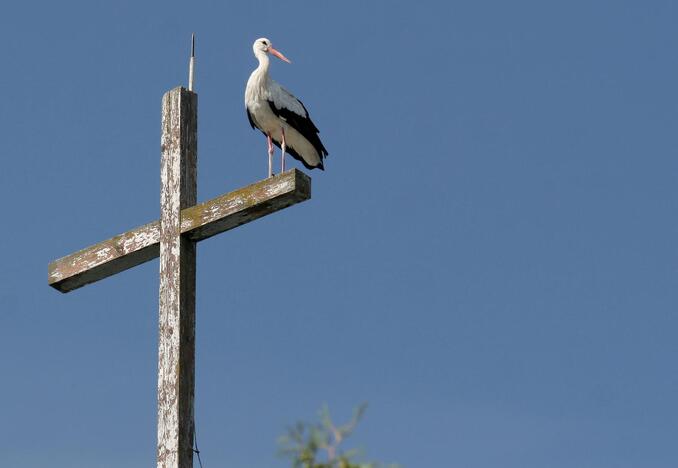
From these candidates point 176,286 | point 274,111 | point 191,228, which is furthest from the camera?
point 274,111

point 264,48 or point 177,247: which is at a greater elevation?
point 264,48

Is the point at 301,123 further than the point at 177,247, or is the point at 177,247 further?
the point at 301,123

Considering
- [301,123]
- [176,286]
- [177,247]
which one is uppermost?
[301,123]

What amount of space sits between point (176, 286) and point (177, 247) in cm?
30

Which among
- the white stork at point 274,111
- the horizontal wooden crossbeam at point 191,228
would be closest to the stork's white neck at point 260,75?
the white stork at point 274,111

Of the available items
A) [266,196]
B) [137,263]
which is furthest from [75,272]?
[266,196]

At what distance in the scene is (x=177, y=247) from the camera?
8.82m

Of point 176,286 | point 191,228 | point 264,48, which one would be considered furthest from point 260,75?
point 176,286

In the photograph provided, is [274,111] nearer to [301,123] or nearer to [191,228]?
[301,123]

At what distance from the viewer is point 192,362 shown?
848cm

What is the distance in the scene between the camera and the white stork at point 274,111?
42.4 ft

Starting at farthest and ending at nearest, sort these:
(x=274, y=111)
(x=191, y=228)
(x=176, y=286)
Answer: (x=274, y=111) < (x=191, y=228) < (x=176, y=286)

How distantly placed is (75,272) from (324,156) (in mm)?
4561

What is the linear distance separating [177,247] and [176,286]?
0.97ft
